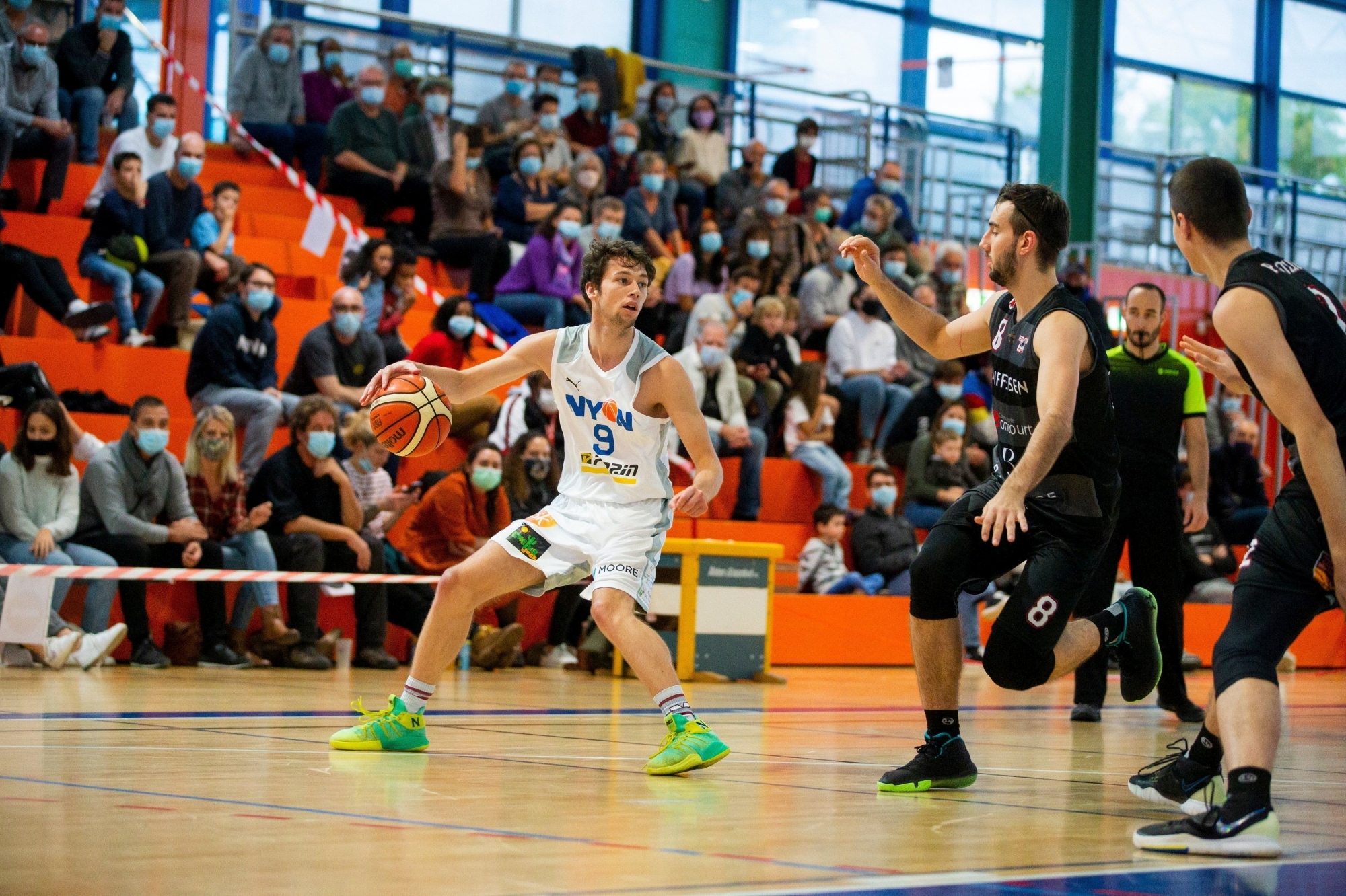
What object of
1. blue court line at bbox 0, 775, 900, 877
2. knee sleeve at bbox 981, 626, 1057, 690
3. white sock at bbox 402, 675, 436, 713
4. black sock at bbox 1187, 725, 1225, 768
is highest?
knee sleeve at bbox 981, 626, 1057, 690

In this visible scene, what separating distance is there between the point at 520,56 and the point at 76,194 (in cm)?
830

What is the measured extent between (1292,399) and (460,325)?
354 inches

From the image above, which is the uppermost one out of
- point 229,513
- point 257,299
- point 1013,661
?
point 257,299

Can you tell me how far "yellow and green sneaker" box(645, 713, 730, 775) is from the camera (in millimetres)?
5395

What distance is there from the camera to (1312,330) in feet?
13.5

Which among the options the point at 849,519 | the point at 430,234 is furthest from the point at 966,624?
the point at 430,234

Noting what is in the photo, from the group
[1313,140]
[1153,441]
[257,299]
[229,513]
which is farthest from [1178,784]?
[1313,140]

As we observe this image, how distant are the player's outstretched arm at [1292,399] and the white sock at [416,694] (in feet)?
10.1

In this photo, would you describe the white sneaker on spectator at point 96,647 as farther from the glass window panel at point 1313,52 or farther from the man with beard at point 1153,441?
the glass window panel at point 1313,52

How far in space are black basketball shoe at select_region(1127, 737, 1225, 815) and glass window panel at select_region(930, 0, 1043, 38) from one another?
75.4ft

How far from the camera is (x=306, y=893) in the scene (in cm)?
311

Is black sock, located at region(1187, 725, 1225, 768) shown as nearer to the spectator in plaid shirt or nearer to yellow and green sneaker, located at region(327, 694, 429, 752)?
yellow and green sneaker, located at region(327, 694, 429, 752)

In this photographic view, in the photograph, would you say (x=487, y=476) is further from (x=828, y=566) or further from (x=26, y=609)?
(x=828, y=566)

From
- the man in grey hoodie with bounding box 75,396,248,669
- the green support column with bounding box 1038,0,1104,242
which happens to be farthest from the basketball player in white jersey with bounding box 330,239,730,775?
the green support column with bounding box 1038,0,1104,242
